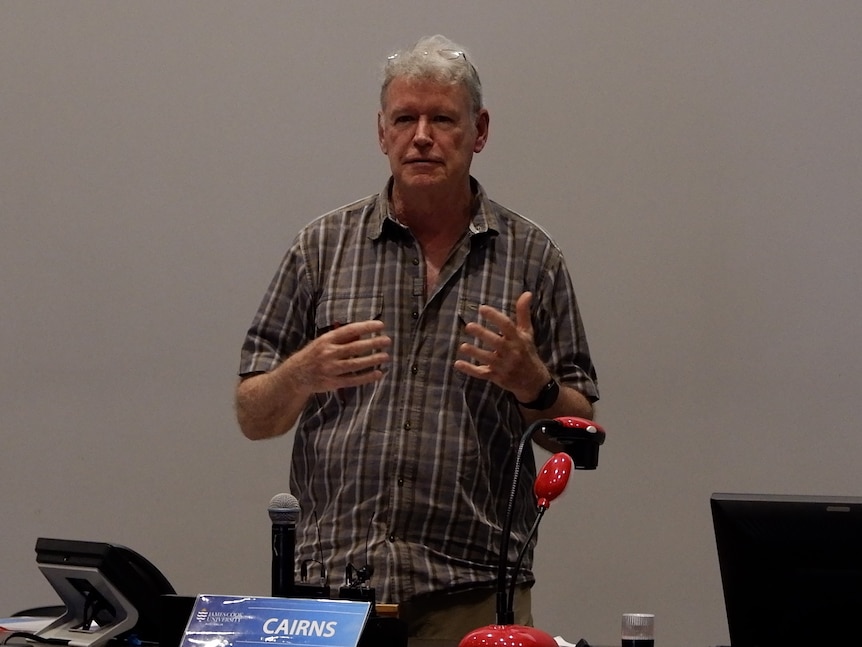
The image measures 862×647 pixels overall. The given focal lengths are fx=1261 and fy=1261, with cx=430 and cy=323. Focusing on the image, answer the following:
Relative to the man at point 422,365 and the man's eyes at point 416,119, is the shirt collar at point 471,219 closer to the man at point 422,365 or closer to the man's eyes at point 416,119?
the man at point 422,365

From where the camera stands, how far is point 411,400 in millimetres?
2445

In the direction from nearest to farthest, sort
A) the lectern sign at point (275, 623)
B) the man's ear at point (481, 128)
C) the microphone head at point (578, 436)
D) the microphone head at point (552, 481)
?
the lectern sign at point (275, 623), the microphone head at point (552, 481), the microphone head at point (578, 436), the man's ear at point (481, 128)

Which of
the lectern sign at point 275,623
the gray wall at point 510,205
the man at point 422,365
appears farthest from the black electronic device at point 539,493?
the gray wall at point 510,205

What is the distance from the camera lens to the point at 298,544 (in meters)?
2.45

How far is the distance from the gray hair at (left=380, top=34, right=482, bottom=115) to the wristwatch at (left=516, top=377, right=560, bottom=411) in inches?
24.0

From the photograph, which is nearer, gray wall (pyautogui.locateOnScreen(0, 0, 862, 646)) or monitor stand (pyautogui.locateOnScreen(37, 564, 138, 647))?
monitor stand (pyautogui.locateOnScreen(37, 564, 138, 647))

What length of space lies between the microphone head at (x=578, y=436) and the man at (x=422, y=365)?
44 cm

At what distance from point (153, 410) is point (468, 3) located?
4.59 ft

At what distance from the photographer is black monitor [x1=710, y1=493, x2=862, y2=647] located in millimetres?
1602

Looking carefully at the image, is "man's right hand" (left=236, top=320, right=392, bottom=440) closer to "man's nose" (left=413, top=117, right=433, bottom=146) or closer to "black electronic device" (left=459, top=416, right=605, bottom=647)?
"man's nose" (left=413, top=117, right=433, bottom=146)

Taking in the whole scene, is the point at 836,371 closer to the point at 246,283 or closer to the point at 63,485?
the point at 246,283

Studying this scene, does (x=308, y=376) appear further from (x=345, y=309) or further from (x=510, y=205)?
(x=510, y=205)

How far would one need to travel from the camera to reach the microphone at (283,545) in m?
1.77

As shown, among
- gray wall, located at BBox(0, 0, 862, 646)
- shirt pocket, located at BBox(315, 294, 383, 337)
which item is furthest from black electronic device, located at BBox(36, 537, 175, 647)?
gray wall, located at BBox(0, 0, 862, 646)
